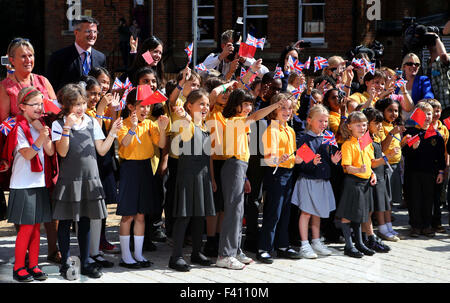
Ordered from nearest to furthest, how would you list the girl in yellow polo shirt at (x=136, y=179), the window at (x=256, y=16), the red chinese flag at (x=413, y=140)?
the girl in yellow polo shirt at (x=136, y=179) → the red chinese flag at (x=413, y=140) → the window at (x=256, y=16)

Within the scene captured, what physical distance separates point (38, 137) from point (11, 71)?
1.12m

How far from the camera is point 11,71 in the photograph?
564 cm

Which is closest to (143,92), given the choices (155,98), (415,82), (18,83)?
(155,98)

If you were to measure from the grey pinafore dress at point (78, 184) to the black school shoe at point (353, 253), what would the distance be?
2.45m

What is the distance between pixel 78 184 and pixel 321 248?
8.29ft

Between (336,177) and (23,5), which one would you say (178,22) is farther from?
(336,177)

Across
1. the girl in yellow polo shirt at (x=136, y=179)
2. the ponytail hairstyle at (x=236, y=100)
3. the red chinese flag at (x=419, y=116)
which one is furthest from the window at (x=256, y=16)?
the girl in yellow polo shirt at (x=136, y=179)

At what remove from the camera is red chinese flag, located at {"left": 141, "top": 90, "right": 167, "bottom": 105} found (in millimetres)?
5203

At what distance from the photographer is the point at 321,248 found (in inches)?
239

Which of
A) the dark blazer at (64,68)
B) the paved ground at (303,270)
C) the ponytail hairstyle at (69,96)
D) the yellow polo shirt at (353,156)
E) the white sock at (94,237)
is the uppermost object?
the dark blazer at (64,68)

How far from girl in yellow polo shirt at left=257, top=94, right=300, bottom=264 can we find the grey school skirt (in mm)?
2056

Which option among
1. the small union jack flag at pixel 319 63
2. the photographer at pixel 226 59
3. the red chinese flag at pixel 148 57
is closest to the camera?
the red chinese flag at pixel 148 57

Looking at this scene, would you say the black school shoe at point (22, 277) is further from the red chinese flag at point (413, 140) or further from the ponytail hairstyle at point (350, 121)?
the red chinese flag at point (413, 140)

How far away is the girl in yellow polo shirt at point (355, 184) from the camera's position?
19.9 ft
